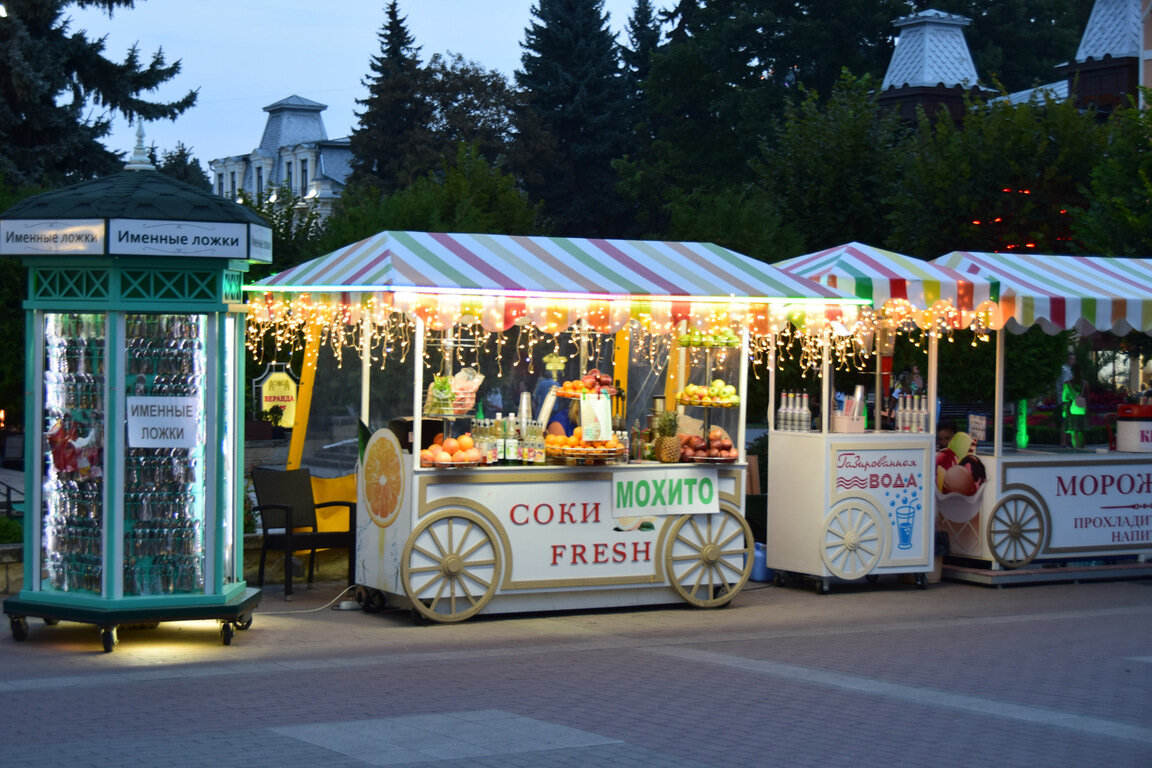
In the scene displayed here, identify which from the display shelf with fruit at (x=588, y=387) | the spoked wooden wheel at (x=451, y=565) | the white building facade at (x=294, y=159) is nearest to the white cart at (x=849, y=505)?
the display shelf with fruit at (x=588, y=387)

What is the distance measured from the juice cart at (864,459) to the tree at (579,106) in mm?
43180

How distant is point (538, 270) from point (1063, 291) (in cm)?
525

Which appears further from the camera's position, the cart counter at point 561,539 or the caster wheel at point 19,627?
the cart counter at point 561,539

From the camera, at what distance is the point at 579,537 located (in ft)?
37.2

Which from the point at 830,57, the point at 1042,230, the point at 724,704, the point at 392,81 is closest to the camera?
the point at 724,704

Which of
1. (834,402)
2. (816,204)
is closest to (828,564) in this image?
(834,402)

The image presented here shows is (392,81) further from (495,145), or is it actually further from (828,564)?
(828,564)

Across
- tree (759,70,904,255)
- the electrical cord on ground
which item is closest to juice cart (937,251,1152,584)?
the electrical cord on ground

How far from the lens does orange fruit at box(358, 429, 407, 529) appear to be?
35.8 ft

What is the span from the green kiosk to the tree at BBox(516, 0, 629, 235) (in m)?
46.3

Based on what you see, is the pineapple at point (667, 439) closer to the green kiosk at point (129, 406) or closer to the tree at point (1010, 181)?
the green kiosk at point (129, 406)

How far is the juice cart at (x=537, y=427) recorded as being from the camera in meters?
10.8

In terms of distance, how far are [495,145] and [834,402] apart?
39.3 m

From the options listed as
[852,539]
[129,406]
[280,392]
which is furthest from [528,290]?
[280,392]
